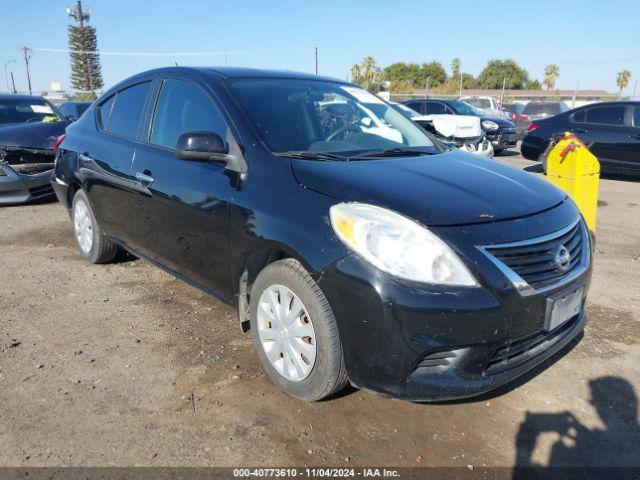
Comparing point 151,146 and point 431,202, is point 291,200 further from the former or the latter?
point 151,146

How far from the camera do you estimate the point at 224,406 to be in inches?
107

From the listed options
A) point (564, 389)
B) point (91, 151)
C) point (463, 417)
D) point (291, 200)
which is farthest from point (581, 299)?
point (91, 151)

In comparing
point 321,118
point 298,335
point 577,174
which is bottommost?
point 298,335

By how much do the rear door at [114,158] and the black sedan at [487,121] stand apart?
408 inches

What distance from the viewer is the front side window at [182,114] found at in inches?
126

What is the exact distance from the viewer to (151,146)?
11.8ft

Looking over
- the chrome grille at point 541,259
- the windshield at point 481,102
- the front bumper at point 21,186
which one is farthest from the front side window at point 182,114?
the windshield at point 481,102

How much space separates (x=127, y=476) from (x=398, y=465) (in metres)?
1.14

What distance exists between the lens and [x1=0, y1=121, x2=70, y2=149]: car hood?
7.25 metres

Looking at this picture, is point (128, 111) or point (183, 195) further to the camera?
point (128, 111)

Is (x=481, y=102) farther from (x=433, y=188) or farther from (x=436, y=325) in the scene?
(x=436, y=325)

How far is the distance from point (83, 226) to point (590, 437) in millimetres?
4288

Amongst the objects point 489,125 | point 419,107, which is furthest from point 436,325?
point 419,107

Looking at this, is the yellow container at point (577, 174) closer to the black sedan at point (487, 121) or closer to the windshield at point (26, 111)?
the windshield at point (26, 111)
